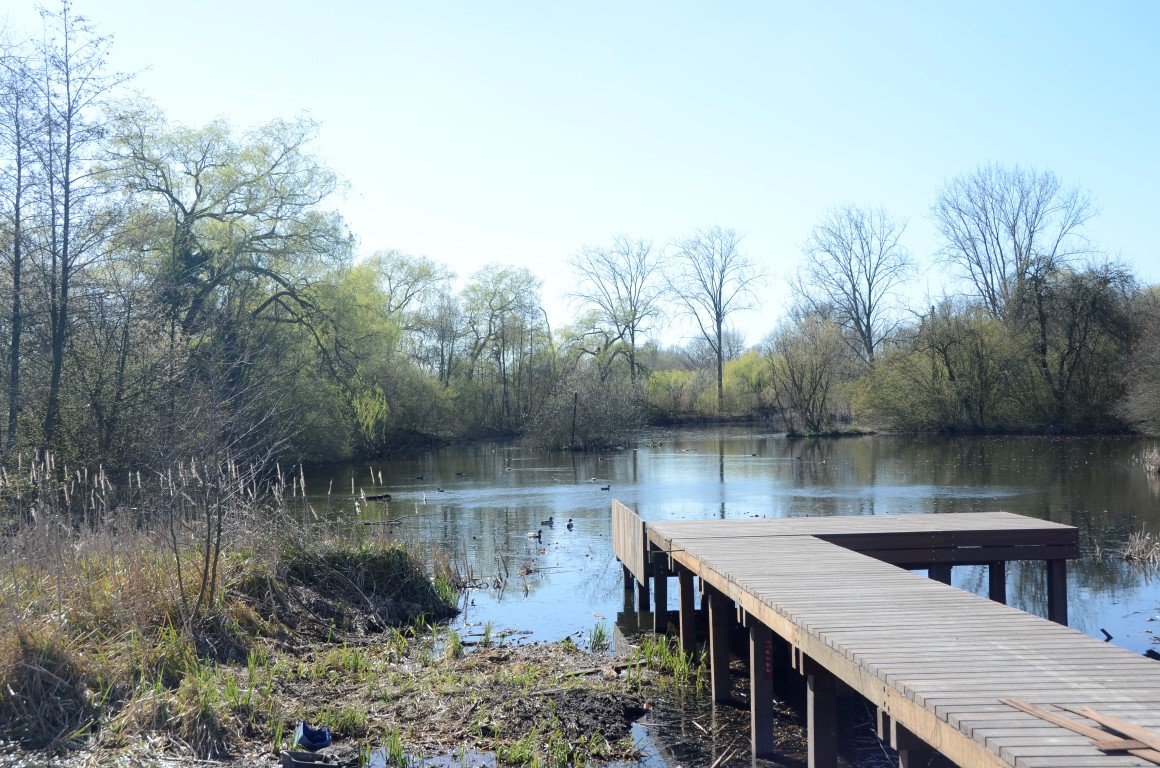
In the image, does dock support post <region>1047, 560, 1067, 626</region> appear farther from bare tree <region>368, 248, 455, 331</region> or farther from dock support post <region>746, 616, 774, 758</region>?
bare tree <region>368, 248, 455, 331</region>

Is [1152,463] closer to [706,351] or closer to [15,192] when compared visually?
[15,192]

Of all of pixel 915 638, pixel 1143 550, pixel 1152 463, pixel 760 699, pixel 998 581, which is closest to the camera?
pixel 915 638

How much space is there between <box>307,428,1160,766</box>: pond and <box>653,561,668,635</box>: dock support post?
0.80 m

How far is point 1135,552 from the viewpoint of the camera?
13.7m

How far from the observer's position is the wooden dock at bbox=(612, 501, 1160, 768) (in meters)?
3.67

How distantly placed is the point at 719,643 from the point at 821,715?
2.29m

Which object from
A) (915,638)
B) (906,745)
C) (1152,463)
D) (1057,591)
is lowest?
(1057,591)

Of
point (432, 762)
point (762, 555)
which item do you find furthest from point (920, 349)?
point (432, 762)

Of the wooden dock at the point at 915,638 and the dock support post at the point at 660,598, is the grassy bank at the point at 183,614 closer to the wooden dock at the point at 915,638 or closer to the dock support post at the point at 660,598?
the dock support post at the point at 660,598

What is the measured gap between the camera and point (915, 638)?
4902 mm

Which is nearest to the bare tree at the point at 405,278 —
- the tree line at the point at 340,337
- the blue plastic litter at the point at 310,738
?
the tree line at the point at 340,337

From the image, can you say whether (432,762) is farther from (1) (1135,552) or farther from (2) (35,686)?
(1) (1135,552)

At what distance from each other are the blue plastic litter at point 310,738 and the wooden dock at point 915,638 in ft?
9.28

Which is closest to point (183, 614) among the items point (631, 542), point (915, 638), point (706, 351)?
point (631, 542)
